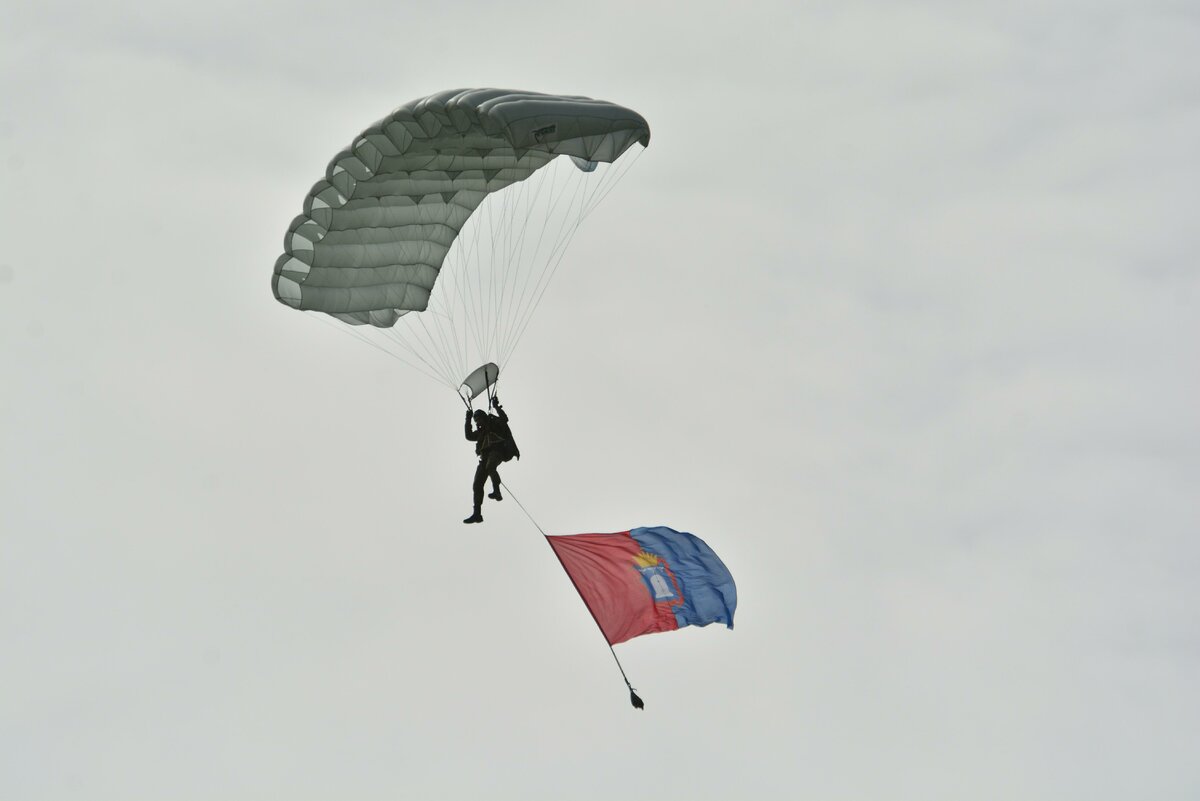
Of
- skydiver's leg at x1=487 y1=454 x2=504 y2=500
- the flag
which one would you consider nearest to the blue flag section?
the flag

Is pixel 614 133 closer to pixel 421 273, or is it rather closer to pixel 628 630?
pixel 421 273

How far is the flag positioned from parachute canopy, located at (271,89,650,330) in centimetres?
410

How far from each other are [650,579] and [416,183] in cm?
608

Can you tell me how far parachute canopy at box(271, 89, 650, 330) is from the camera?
68.6 ft

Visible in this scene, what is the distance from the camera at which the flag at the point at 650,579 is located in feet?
76.6

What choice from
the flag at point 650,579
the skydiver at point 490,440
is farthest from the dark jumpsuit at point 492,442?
the flag at point 650,579

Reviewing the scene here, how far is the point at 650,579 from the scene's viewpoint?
2409cm

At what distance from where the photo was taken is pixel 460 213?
2433cm

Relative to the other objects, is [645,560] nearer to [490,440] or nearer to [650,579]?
[650,579]

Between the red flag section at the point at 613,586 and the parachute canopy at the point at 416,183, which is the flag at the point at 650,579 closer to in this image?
the red flag section at the point at 613,586

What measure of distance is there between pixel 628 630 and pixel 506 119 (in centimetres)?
692

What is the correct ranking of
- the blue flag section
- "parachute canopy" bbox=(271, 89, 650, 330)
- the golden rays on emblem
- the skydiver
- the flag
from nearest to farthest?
"parachute canopy" bbox=(271, 89, 650, 330)
the skydiver
the flag
the blue flag section
the golden rays on emblem

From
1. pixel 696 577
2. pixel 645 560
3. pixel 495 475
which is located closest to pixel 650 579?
pixel 645 560

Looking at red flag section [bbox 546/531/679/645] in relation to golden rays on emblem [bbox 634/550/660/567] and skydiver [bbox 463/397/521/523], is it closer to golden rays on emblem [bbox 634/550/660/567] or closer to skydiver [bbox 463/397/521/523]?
golden rays on emblem [bbox 634/550/660/567]
